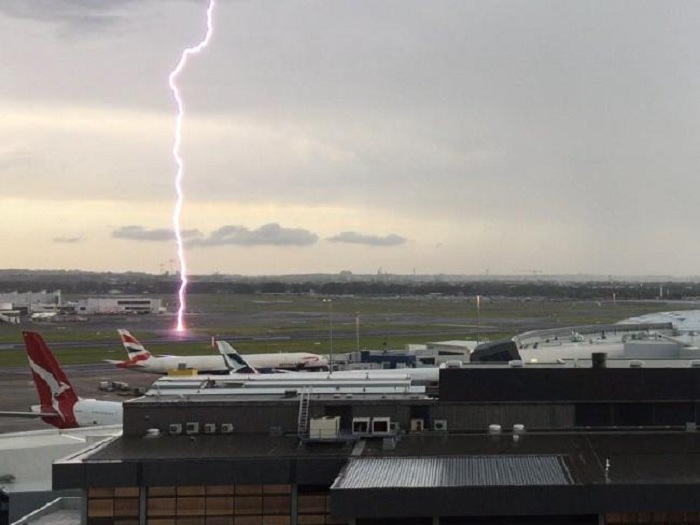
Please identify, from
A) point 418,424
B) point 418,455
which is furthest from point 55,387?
point 418,455

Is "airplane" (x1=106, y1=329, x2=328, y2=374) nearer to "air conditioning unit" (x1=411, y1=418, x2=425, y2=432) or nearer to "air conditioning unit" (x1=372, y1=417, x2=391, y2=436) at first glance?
"air conditioning unit" (x1=411, y1=418, x2=425, y2=432)

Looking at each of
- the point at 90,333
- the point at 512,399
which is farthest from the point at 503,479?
the point at 90,333

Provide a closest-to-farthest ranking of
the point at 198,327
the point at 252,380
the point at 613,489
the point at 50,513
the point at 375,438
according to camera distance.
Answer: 1. the point at 613,489
2. the point at 375,438
3. the point at 50,513
4. the point at 252,380
5. the point at 198,327

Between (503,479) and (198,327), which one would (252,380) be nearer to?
(503,479)

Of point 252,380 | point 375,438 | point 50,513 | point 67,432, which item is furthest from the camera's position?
point 67,432

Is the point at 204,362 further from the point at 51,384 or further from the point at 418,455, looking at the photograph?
the point at 418,455

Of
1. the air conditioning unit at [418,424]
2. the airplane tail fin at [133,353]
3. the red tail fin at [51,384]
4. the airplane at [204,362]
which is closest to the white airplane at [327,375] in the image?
the airplane at [204,362]

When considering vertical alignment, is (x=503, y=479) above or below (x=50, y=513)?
above
